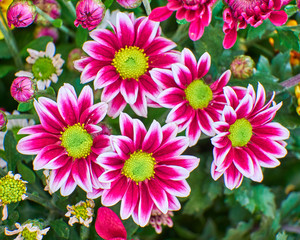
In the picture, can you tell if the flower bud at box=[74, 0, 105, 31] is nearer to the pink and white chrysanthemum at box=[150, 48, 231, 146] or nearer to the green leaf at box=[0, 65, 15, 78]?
the pink and white chrysanthemum at box=[150, 48, 231, 146]

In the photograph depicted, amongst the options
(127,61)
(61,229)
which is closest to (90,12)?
(127,61)

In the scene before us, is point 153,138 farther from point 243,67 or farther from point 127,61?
point 243,67

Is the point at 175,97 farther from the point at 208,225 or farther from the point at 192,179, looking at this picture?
the point at 208,225

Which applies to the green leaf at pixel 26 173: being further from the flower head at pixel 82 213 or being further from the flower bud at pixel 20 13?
the flower bud at pixel 20 13

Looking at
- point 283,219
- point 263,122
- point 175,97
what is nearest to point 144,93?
point 175,97

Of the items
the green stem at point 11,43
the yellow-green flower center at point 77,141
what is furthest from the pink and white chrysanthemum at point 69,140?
the green stem at point 11,43

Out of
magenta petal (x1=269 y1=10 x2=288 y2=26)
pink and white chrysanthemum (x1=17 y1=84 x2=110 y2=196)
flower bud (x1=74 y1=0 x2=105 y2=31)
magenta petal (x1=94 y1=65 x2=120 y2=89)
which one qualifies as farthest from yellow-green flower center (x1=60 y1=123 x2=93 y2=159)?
magenta petal (x1=269 y1=10 x2=288 y2=26)
